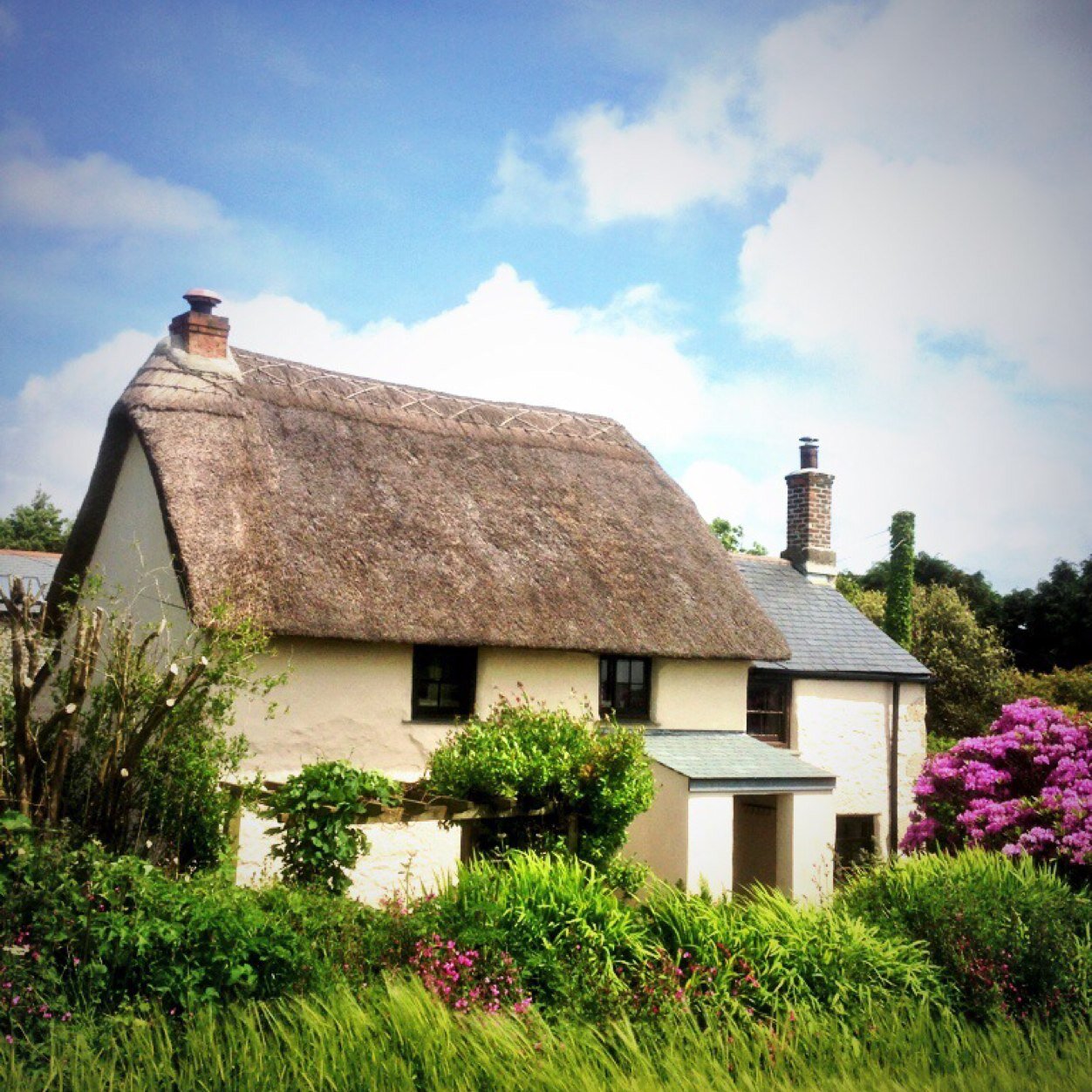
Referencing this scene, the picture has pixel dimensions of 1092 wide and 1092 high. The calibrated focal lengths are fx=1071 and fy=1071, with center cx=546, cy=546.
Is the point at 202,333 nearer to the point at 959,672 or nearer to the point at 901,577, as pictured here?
the point at 901,577

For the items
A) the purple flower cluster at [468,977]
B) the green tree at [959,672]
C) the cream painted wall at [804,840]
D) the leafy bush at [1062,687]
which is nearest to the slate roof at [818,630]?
the cream painted wall at [804,840]

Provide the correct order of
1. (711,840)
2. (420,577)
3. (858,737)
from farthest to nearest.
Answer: (858,737) < (711,840) < (420,577)

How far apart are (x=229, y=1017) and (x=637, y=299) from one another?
12.5 m

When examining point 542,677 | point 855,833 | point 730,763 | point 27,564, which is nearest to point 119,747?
point 542,677

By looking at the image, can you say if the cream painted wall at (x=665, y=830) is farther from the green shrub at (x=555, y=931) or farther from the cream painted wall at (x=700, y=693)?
the green shrub at (x=555, y=931)

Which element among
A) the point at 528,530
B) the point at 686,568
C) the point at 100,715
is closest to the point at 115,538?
the point at 528,530

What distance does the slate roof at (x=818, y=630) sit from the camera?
1784cm

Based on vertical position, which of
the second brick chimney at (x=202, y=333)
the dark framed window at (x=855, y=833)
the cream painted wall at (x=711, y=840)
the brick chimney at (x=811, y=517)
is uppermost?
the second brick chimney at (x=202, y=333)

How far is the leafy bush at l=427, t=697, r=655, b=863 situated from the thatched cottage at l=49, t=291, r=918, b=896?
5.81ft

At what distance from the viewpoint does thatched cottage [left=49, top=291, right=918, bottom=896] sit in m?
12.0

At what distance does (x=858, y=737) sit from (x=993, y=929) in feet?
32.2

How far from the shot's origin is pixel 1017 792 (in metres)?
12.0

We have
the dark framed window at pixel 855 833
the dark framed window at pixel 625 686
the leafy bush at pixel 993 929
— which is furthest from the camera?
the dark framed window at pixel 855 833

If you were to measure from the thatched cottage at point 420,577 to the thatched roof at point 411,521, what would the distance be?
33 millimetres
